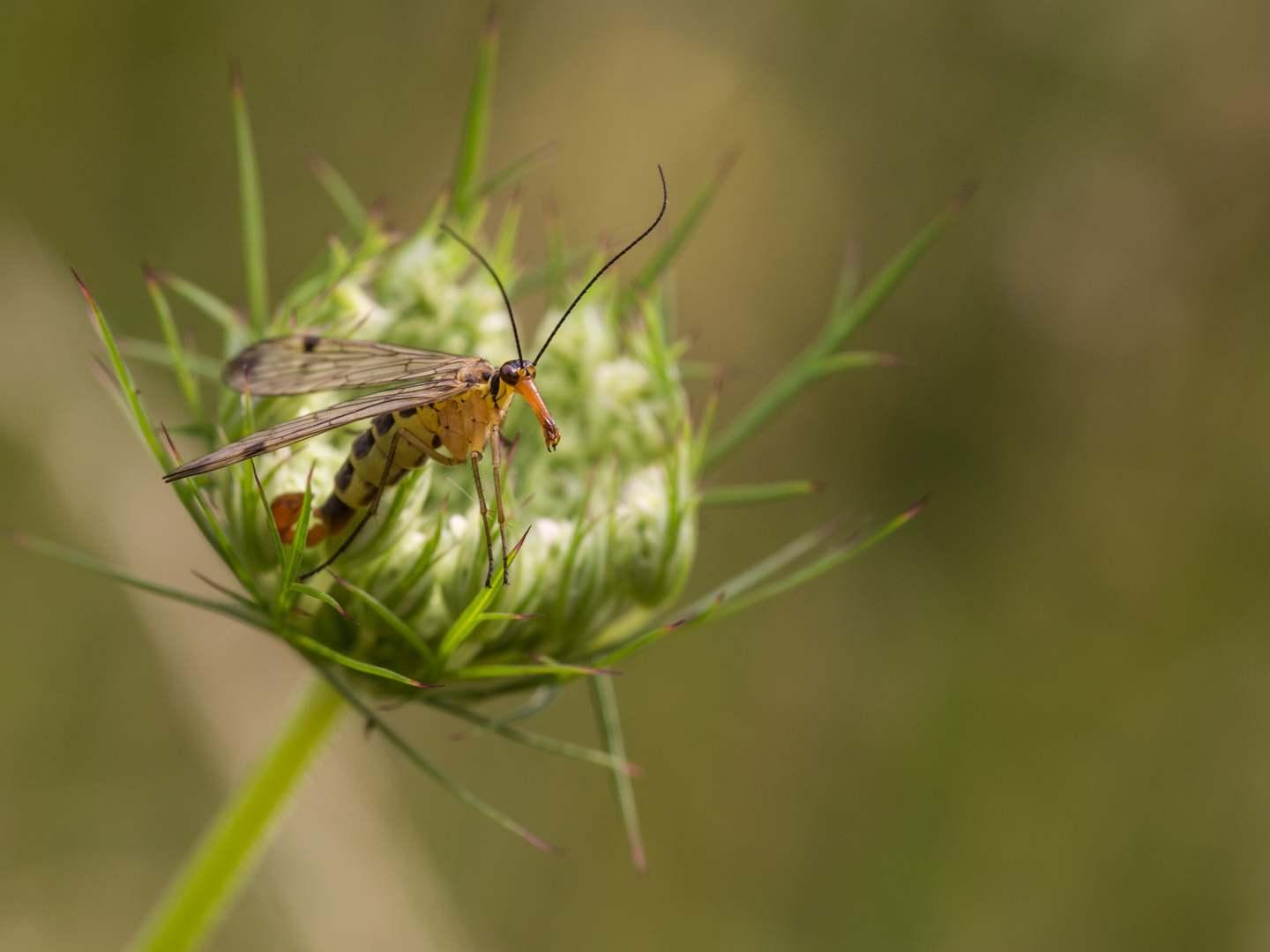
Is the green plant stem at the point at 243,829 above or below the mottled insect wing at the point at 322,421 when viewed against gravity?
below

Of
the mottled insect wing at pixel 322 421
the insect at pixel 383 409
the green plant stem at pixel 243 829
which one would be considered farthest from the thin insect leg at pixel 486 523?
the green plant stem at pixel 243 829

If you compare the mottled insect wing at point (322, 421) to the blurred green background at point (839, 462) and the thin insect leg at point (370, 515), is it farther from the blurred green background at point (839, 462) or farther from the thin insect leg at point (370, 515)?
the blurred green background at point (839, 462)

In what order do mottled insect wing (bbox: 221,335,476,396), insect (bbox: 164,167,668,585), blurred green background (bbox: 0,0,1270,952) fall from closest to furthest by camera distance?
1. insect (bbox: 164,167,668,585)
2. mottled insect wing (bbox: 221,335,476,396)
3. blurred green background (bbox: 0,0,1270,952)

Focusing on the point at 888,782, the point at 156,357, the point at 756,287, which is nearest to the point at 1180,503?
the point at 888,782

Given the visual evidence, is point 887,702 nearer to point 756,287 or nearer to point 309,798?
point 756,287

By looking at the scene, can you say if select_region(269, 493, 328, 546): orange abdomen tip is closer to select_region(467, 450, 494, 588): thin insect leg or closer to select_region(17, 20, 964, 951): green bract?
select_region(17, 20, 964, 951): green bract

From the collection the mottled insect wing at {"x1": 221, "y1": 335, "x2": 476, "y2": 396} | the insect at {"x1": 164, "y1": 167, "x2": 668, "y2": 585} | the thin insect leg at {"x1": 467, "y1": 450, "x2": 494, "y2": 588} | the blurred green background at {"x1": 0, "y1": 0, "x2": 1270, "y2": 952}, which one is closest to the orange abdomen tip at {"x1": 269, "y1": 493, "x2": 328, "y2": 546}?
the insect at {"x1": 164, "y1": 167, "x2": 668, "y2": 585}
